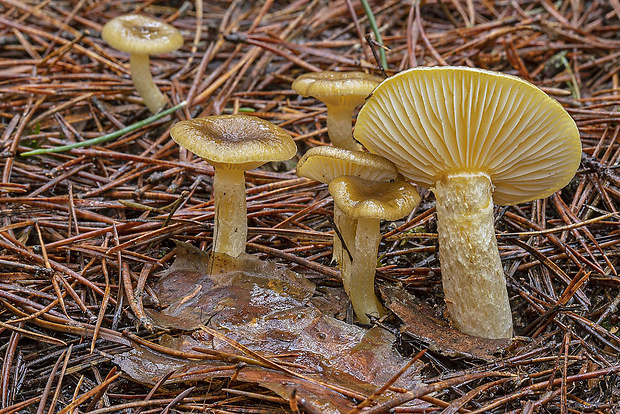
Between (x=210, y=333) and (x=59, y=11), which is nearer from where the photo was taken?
(x=210, y=333)

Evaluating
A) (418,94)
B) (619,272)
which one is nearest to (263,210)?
(418,94)

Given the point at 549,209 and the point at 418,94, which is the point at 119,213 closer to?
the point at 418,94

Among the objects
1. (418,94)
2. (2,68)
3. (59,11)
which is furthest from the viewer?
(59,11)

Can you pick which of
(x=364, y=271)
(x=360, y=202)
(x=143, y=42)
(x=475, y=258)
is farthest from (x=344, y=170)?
(x=143, y=42)

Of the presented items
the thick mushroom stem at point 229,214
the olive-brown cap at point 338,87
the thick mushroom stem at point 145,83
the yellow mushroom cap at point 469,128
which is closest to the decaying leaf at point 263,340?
the thick mushroom stem at point 229,214

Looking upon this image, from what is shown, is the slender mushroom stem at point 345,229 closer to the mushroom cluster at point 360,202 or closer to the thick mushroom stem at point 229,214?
the mushroom cluster at point 360,202

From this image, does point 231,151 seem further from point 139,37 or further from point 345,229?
point 139,37
